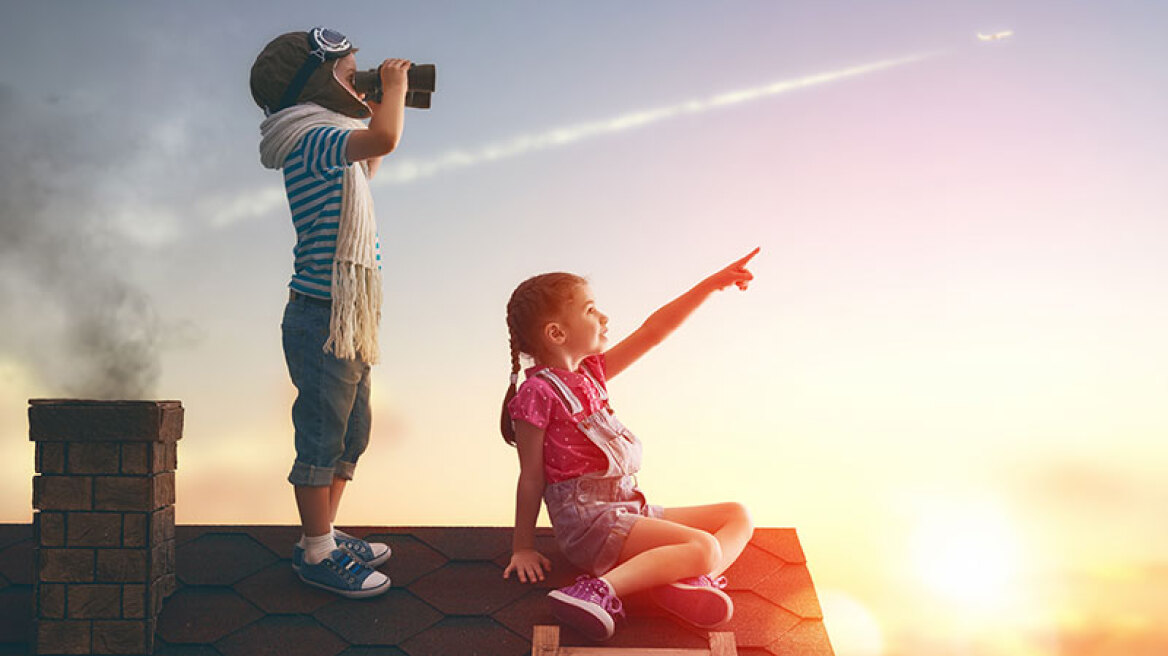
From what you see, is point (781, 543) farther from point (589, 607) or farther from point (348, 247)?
point (348, 247)

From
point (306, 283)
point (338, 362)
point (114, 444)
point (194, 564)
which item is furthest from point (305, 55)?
point (194, 564)

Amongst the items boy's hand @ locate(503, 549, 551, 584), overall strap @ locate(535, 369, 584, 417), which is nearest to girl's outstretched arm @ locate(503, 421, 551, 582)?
boy's hand @ locate(503, 549, 551, 584)

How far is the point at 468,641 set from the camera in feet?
7.94

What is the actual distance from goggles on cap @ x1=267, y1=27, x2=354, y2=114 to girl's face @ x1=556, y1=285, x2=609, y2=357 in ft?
3.07

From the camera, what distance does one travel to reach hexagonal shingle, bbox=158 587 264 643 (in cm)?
248

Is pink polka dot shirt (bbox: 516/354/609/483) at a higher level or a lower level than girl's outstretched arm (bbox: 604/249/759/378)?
lower

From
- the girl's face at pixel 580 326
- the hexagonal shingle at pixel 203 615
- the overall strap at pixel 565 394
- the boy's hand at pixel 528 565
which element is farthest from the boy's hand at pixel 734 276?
the hexagonal shingle at pixel 203 615

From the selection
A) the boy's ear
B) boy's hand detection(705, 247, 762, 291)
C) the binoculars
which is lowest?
Result: the boy's ear

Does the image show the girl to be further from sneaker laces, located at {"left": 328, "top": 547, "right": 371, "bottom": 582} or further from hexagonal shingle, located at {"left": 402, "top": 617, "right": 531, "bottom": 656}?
sneaker laces, located at {"left": 328, "top": 547, "right": 371, "bottom": 582}

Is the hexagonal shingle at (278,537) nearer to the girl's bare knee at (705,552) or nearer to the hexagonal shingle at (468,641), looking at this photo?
the hexagonal shingle at (468,641)

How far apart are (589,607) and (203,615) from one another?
1004 mm

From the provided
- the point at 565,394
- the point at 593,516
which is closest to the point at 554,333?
the point at 565,394

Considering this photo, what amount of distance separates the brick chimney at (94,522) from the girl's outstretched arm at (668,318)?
123cm

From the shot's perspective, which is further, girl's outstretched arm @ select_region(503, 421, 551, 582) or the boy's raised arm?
girl's outstretched arm @ select_region(503, 421, 551, 582)
